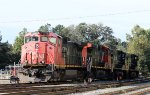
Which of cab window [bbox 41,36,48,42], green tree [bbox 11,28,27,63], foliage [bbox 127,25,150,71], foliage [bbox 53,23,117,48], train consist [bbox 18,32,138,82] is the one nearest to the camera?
train consist [bbox 18,32,138,82]

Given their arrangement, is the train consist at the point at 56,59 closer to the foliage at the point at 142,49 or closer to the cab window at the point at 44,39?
the cab window at the point at 44,39

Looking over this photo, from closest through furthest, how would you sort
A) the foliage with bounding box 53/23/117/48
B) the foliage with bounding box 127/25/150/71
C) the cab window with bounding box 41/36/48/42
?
the cab window with bounding box 41/36/48/42 < the foliage with bounding box 127/25/150/71 < the foliage with bounding box 53/23/117/48

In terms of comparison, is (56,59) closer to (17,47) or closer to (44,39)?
(44,39)

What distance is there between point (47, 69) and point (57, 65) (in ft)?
3.19

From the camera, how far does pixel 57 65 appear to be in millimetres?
25984

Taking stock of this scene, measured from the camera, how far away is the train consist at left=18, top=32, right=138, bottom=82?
25.4 metres

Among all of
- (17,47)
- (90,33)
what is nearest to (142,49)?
(17,47)

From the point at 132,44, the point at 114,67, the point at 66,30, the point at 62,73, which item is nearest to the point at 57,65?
the point at 62,73

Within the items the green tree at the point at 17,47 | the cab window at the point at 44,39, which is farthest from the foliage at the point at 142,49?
the cab window at the point at 44,39

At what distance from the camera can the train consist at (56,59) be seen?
25359 mm

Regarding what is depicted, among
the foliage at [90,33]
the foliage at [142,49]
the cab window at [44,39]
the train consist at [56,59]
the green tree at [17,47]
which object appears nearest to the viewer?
the train consist at [56,59]

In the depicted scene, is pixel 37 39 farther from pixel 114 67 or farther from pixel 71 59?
pixel 114 67

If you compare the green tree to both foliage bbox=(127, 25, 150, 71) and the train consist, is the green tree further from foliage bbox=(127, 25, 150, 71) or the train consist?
the train consist

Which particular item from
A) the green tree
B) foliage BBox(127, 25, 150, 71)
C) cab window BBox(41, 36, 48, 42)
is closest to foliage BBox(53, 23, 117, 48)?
the green tree
